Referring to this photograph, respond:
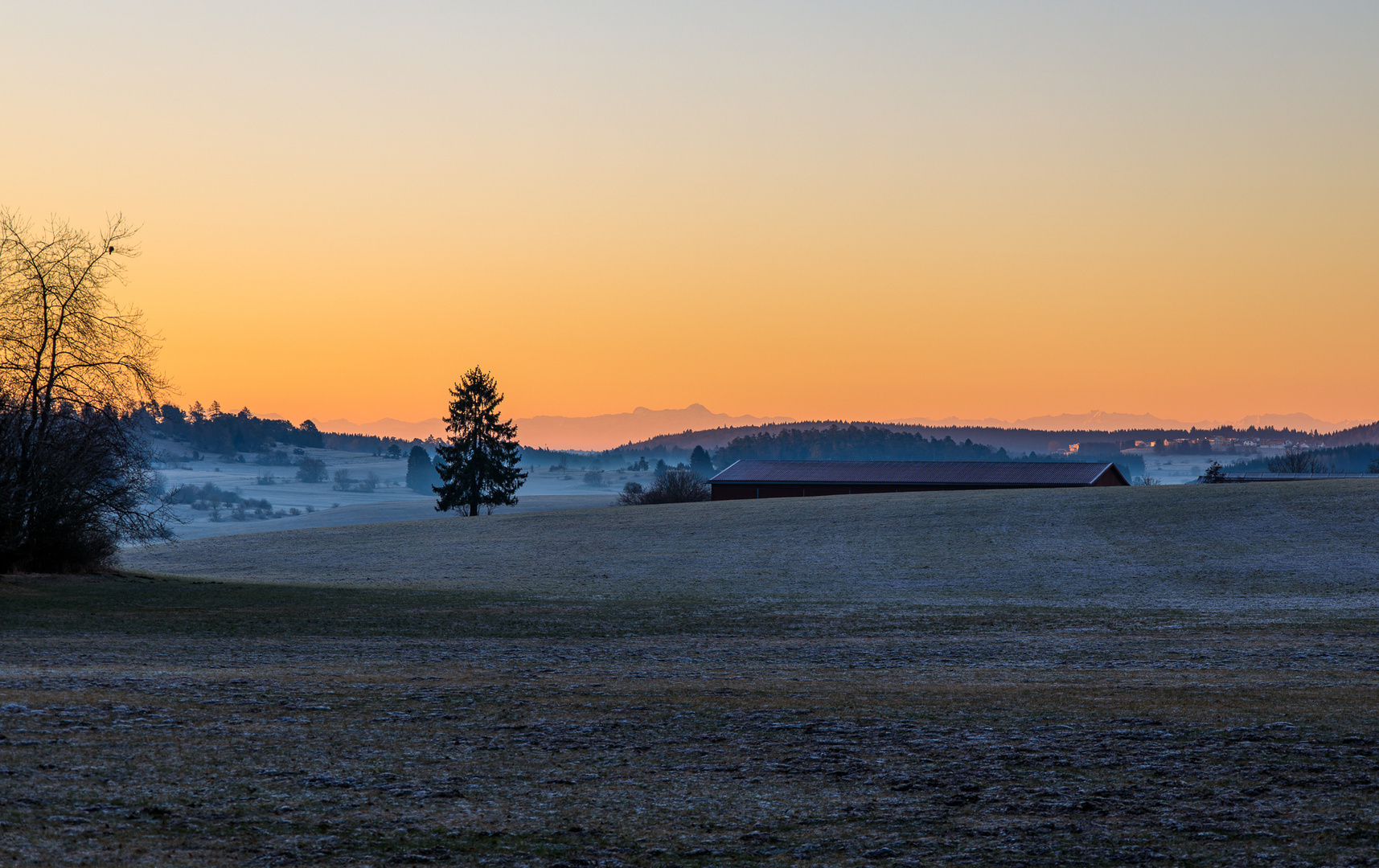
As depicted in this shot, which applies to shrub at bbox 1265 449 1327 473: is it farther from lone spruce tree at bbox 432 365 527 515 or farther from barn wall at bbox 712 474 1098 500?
lone spruce tree at bbox 432 365 527 515

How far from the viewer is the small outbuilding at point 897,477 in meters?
80.5

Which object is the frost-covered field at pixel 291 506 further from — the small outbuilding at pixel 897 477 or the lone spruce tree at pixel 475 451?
the small outbuilding at pixel 897 477

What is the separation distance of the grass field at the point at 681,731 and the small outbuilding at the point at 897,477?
2158 inches

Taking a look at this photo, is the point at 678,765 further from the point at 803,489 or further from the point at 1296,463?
the point at 1296,463

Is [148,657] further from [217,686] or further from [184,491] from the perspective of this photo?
[184,491]

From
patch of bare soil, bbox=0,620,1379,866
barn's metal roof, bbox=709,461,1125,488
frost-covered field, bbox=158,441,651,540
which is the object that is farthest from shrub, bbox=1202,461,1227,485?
patch of bare soil, bbox=0,620,1379,866

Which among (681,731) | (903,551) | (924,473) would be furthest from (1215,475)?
(681,731)

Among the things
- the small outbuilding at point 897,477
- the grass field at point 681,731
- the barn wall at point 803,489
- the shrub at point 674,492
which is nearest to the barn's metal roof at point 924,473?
the small outbuilding at point 897,477

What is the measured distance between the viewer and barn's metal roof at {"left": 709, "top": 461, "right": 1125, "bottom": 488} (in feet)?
265

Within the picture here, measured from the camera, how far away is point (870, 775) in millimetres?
8109

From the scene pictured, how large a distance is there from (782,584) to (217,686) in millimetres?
22210

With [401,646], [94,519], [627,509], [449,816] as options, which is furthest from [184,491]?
[449,816]

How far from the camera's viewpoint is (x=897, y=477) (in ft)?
273

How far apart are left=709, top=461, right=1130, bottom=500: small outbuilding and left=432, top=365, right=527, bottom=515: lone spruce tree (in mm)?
16509
